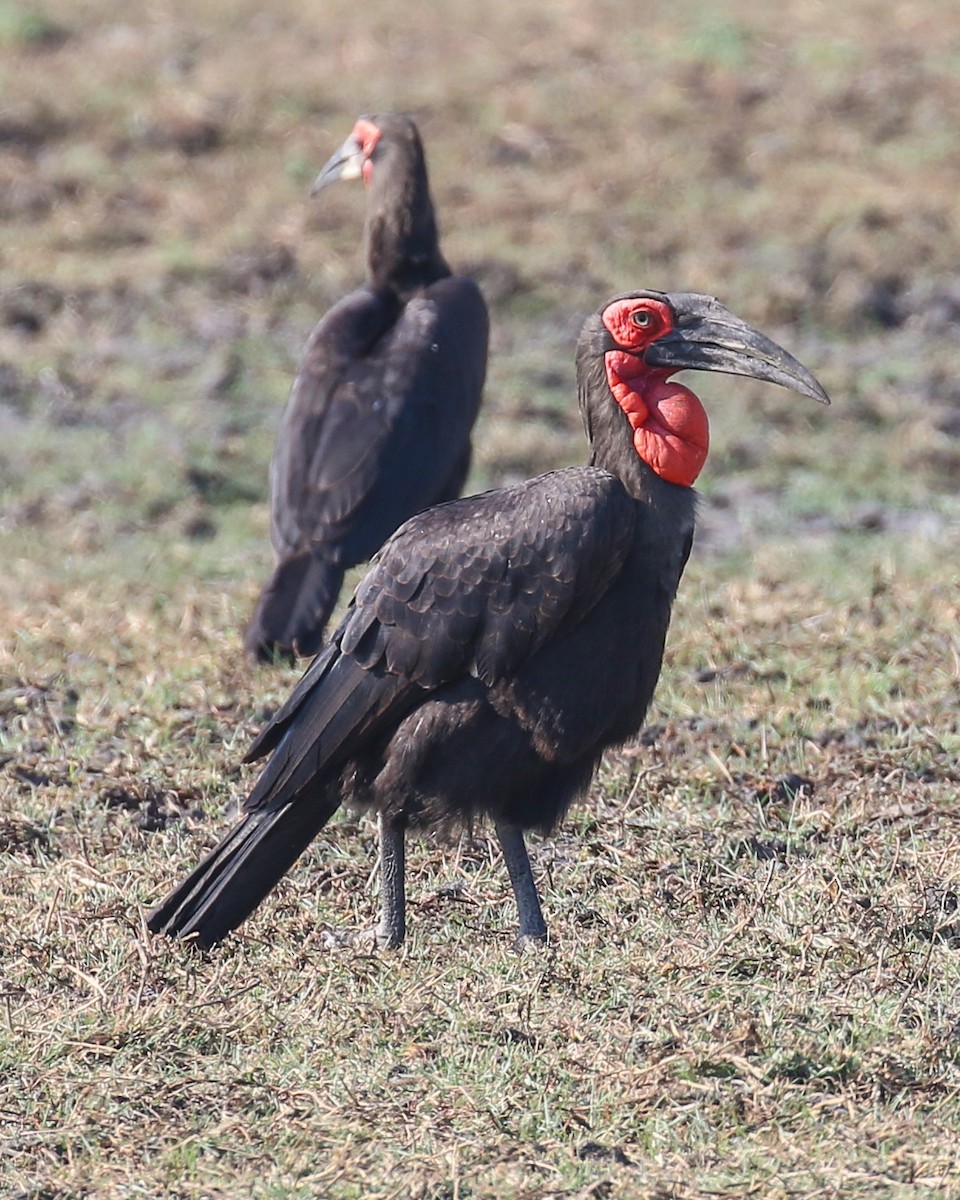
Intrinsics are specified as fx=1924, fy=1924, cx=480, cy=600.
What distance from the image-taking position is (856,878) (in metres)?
4.32

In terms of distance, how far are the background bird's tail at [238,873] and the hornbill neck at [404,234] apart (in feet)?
10.0

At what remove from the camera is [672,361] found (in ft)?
13.7

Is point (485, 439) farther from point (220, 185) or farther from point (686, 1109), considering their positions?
point (686, 1109)

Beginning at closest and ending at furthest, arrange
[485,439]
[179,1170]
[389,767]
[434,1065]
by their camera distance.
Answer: [179,1170] < [434,1065] < [389,767] < [485,439]

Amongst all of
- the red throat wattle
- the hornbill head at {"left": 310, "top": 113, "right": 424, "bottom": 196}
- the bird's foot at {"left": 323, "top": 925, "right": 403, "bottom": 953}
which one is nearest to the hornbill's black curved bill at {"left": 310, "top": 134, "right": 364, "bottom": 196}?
the hornbill head at {"left": 310, "top": 113, "right": 424, "bottom": 196}

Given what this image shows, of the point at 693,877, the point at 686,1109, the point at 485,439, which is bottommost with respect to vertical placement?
the point at 485,439

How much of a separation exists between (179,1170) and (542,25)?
1133 cm

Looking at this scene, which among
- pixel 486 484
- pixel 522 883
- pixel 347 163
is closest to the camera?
pixel 522 883

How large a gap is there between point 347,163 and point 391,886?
3.95 m

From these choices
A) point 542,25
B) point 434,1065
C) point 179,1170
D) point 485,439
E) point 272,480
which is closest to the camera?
point 179,1170

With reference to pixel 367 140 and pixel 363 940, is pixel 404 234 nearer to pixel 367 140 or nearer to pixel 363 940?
pixel 367 140

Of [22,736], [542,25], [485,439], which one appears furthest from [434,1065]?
[542,25]

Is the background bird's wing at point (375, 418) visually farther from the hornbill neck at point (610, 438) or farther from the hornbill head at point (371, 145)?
the hornbill neck at point (610, 438)

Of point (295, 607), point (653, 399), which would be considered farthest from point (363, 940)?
point (295, 607)
